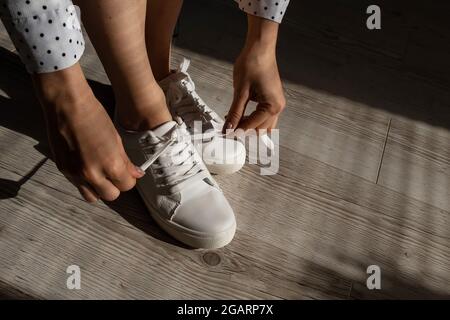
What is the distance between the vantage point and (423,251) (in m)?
0.89

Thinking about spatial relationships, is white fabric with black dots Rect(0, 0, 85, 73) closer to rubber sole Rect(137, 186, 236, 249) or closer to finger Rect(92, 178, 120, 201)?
finger Rect(92, 178, 120, 201)

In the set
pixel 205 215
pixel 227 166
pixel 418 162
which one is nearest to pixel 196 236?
pixel 205 215

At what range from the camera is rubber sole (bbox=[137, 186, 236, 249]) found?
80 centimetres

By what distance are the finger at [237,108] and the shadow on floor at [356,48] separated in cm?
38

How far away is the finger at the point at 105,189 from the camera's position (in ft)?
2.21

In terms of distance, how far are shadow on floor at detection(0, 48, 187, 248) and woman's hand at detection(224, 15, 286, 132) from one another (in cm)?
24

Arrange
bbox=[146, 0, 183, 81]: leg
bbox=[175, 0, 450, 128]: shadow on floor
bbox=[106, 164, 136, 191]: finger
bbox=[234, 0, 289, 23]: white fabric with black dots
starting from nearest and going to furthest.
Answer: bbox=[106, 164, 136, 191]: finger
bbox=[234, 0, 289, 23]: white fabric with black dots
bbox=[146, 0, 183, 81]: leg
bbox=[175, 0, 450, 128]: shadow on floor

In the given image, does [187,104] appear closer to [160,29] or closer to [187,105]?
[187,105]

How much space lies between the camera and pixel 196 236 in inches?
31.6

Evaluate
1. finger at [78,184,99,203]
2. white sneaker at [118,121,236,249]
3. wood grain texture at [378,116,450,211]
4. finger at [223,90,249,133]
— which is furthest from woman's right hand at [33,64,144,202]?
wood grain texture at [378,116,450,211]

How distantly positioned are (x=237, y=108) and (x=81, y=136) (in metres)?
0.29

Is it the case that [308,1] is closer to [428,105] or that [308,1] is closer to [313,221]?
[428,105]
